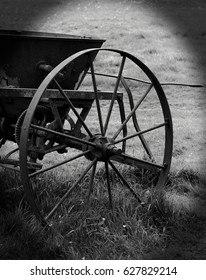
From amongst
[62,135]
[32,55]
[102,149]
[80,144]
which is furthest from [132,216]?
[32,55]

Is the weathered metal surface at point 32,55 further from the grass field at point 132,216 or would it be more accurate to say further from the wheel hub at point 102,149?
A: the grass field at point 132,216

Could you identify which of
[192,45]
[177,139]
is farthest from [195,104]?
[192,45]

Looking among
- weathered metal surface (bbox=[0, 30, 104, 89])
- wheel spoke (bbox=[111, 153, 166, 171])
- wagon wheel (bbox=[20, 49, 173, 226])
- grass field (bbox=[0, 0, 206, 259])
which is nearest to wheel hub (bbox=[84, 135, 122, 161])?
wagon wheel (bbox=[20, 49, 173, 226])

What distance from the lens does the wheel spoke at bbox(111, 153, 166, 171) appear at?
213 inches

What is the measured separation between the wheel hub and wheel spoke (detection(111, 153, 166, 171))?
289 millimetres

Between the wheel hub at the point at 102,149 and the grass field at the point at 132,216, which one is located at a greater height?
the wheel hub at the point at 102,149

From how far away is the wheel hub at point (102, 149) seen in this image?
5.04 metres

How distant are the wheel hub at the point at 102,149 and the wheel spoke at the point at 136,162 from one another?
289 mm

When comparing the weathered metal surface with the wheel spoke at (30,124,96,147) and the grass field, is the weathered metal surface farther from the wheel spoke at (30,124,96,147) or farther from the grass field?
the grass field

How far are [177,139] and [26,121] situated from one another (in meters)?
3.90

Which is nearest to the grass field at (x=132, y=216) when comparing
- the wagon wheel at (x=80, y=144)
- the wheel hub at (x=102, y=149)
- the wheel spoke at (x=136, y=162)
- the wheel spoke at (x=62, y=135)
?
the wagon wheel at (x=80, y=144)

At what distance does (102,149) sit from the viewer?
199 inches

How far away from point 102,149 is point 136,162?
652 millimetres
